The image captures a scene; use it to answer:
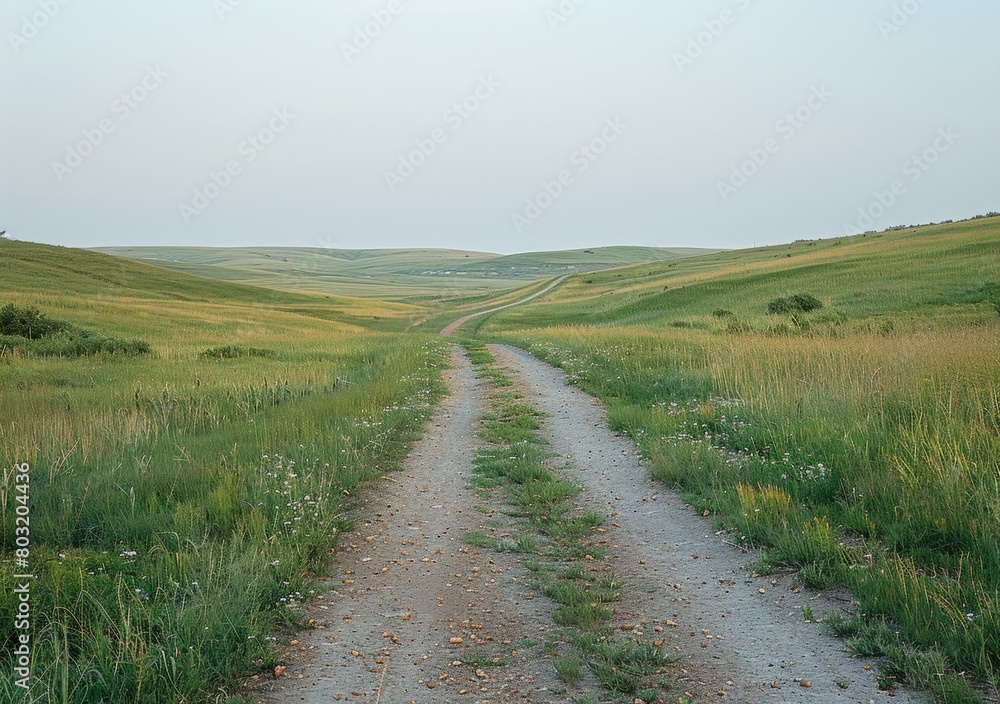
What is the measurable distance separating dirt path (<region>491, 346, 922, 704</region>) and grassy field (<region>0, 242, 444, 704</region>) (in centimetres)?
299

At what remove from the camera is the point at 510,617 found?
5582 millimetres

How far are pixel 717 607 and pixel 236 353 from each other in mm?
22289

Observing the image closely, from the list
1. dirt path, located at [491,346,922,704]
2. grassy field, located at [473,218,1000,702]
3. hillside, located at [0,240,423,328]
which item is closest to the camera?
dirt path, located at [491,346,922,704]

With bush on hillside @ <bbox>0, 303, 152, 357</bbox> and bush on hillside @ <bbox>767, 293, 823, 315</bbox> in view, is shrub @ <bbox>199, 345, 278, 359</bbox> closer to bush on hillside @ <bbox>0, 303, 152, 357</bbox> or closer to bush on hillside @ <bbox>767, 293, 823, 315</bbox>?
bush on hillside @ <bbox>0, 303, 152, 357</bbox>

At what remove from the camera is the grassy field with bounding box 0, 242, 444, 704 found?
4.66 meters

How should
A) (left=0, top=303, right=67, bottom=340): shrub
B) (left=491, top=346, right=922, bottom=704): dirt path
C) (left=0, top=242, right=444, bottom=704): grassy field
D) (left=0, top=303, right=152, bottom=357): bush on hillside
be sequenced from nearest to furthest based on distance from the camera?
1. (left=491, top=346, right=922, bottom=704): dirt path
2. (left=0, top=242, right=444, bottom=704): grassy field
3. (left=0, top=303, right=152, bottom=357): bush on hillside
4. (left=0, top=303, right=67, bottom=340): shrub

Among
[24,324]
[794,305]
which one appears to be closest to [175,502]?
[24,324]

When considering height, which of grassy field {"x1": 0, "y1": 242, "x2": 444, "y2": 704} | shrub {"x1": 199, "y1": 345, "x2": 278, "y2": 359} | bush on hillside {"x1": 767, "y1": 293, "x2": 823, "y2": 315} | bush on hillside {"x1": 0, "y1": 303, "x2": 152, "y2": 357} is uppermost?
bush on hillside {"x1": 767, "y1": 293, "x2": 823, "y2": 315}

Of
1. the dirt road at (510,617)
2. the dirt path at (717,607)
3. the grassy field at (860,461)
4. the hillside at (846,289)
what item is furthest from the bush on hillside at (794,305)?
the dirt road at (510,617)

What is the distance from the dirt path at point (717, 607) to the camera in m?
4.46

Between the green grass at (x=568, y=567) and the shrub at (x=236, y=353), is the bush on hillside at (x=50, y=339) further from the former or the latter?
the green grass at (x=568, y=567)

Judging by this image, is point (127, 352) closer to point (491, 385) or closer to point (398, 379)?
point (398, 379)

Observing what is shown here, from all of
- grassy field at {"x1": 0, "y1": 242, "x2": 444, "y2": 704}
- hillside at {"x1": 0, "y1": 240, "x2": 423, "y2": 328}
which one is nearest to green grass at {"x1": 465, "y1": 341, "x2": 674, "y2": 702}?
grassy field at {"x1": 0, "y1": 242, "x2": 444, "y2": 704}

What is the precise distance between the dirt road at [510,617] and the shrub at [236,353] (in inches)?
671
